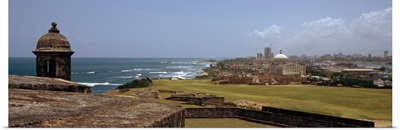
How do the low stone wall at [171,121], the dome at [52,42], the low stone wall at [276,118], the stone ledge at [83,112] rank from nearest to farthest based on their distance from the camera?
the stone ledge at [83,112] → the low stone wall at [171,121] → the dome at [52,42] → the low stone wall at [276,118]

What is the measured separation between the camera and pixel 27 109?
519 centimetres

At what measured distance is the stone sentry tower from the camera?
478 inches

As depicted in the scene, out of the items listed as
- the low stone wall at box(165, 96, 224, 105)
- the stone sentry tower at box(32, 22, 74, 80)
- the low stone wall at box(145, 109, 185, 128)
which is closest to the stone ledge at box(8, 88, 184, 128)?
the low stone wall at box(145, 109, 185, 128)

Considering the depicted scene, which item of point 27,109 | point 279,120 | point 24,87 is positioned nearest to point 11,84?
point 24,87

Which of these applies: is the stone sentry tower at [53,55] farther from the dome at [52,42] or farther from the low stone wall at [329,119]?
the low stone wall at [329,119]

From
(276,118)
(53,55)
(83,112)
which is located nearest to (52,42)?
(53,55)

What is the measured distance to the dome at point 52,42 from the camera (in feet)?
39.8

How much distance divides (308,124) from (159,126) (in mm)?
10825

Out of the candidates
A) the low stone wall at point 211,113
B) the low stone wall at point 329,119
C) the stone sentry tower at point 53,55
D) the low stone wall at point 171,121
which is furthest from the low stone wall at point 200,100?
the low stone wall at point 171,121

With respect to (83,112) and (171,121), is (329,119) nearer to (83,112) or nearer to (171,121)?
(171,121)

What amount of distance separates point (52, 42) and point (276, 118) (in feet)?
31.5

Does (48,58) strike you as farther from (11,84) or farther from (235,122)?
(235,122)
